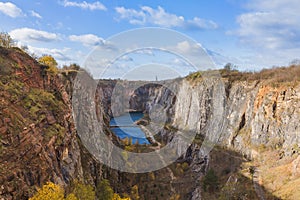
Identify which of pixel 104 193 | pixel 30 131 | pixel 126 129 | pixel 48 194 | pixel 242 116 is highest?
pixel 30 131

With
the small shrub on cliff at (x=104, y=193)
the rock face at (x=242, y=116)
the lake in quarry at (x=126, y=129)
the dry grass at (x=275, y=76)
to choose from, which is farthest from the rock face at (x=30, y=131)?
the lake in quarry at (x=126, y=129)

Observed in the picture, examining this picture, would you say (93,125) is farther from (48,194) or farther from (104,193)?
(48,194)

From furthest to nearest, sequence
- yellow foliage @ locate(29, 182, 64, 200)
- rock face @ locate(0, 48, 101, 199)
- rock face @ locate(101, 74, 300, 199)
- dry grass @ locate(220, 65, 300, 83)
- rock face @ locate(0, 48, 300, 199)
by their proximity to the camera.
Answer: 1. dry grass @ locate(220, 65, 300, 83)
2. rock face @ locate(101, 74, 300, 199)
3. rock face @ locate(0, 48, 300, 199)
4. rock face @ locate(0, 48, 101, 199)
5. yellow foliage @ locate(29, 182, 64, 200)

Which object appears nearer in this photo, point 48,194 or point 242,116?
point 48,194

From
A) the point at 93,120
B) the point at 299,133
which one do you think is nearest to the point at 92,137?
the point at 93,120

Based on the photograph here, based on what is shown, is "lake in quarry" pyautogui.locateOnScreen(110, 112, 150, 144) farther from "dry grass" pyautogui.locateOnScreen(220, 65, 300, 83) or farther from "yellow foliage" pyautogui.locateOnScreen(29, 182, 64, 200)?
"yellow foliage" pyautogui.locateOnScreen(29, 182, 64, 200)

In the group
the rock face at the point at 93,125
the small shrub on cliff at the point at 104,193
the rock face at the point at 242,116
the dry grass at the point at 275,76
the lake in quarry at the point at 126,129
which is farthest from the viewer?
the lake in quarry at the point at 126,129

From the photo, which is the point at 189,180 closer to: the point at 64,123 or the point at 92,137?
the point at 92,137

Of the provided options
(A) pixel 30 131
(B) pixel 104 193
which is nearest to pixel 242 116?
(B) pixel 104 193

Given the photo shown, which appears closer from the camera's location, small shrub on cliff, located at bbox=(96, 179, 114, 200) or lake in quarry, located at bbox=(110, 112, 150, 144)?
small shrub on cliff, located at bbox=(96, 179, 114, 200)

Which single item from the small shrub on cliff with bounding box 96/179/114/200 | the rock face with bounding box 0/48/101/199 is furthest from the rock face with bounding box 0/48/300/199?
the small shrub on cliff with bounding box 96/179/114/200

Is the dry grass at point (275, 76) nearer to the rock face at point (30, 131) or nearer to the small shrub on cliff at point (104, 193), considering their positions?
the small shrub on cliff at point (104, 193)
